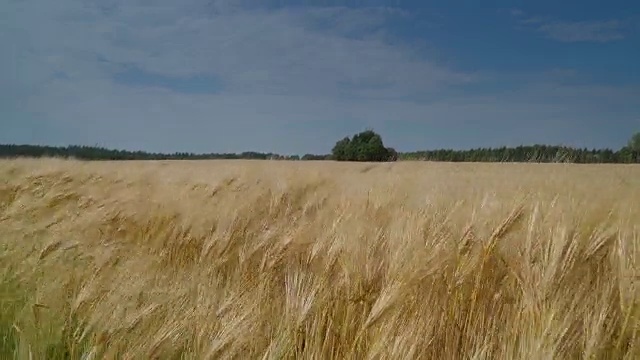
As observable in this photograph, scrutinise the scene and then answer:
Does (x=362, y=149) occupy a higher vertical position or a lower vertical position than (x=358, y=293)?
higher

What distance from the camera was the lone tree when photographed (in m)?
42.6

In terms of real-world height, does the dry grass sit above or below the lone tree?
below

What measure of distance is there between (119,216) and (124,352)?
1.79 metres

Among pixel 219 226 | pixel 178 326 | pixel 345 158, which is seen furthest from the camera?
pixel 345 158

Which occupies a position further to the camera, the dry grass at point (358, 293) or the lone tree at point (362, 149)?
the lone tree at point (362, 149)

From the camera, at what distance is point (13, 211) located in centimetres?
240

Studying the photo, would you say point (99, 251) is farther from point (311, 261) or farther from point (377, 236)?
point (377, 236)

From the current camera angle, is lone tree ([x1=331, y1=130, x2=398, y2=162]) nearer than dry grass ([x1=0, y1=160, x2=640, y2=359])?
No

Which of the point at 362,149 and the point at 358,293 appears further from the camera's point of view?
the point at 362,149

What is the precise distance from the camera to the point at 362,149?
4297 centimetres

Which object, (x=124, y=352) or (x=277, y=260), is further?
(x=277, y=260)

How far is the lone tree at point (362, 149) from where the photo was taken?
140ft

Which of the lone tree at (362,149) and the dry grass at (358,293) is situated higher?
the lone tree at (362,149)

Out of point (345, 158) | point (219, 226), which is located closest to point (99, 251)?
point (219, 226)
